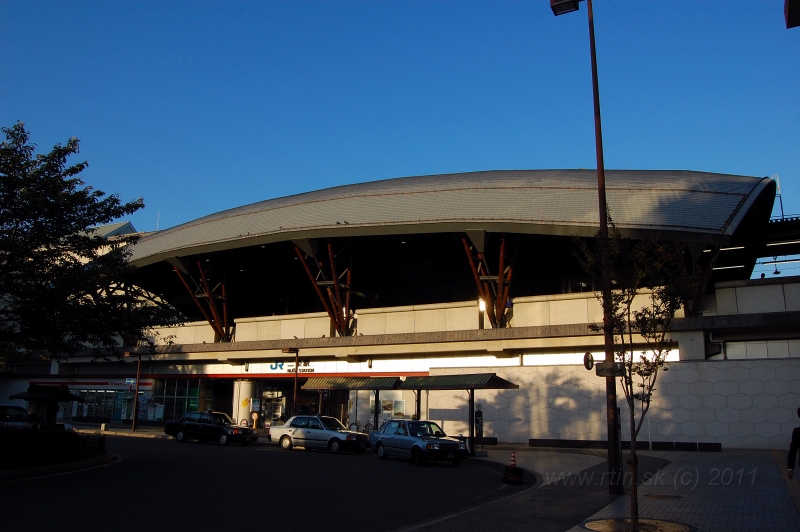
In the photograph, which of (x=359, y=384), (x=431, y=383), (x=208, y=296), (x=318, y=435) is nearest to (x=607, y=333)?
(x=431, y=383)

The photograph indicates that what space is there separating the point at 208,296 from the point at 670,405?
28.9 meters

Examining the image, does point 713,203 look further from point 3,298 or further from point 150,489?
point 3,298

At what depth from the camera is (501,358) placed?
3522 centimetres

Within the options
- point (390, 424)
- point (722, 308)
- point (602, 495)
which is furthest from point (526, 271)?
point (602, 495)

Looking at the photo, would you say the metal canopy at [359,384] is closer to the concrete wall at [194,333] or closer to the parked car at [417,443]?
the parked car at [417,443]

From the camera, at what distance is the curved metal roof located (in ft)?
98.8

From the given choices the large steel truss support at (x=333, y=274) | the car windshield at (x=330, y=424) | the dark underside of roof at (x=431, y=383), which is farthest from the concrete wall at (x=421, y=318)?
the car windshield at (x=330, y=424)

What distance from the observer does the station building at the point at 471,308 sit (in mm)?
28594

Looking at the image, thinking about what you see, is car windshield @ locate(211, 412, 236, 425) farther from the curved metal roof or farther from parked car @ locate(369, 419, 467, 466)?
the curved metal roof

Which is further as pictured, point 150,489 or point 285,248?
point 285,248

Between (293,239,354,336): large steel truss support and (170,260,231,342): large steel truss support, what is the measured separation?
7.26 m

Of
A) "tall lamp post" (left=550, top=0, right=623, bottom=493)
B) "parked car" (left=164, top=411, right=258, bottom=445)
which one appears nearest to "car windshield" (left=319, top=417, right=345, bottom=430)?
"parked car" (left=164, top=411, right=258, bottom=445)

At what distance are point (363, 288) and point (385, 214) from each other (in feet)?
37.6

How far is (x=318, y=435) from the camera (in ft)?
94.6
